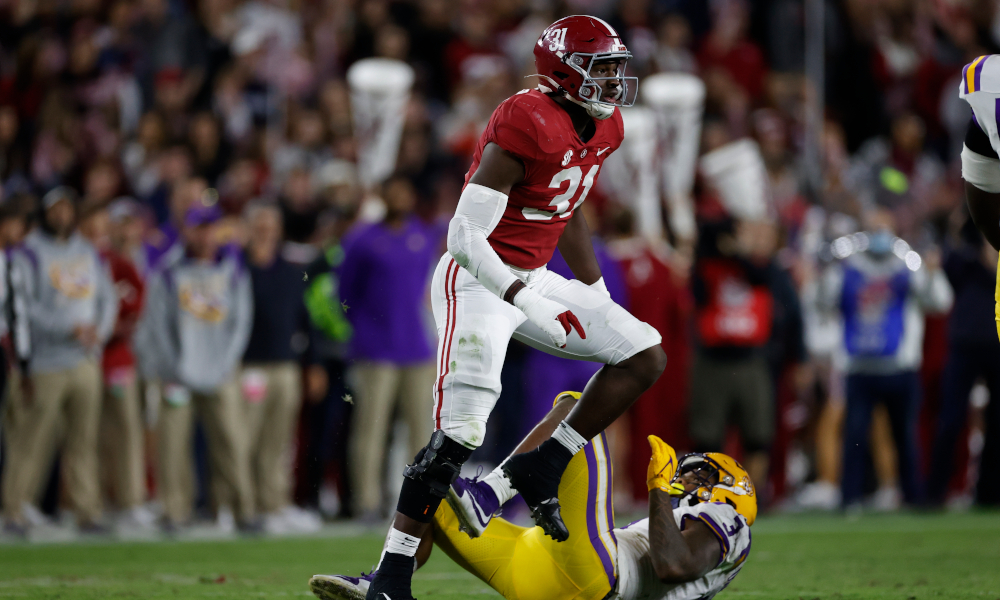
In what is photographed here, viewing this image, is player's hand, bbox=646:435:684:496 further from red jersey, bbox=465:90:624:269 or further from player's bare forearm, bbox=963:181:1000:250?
player's bare forearm, bbox=963:181:1000:250

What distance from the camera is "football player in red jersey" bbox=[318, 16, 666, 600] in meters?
4.61

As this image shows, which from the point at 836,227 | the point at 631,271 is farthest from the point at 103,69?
the point at 836,227

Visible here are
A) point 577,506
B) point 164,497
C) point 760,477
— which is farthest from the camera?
point 760,477

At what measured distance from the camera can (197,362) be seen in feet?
30.0

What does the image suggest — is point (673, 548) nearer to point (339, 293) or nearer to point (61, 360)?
point (339, 293)

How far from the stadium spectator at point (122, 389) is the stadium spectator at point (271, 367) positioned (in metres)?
0.80

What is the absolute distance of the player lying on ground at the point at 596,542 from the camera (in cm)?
471

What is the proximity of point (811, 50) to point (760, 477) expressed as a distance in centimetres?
602

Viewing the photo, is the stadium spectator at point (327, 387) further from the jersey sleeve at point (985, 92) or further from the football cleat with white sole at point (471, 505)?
the jersey sleeve at point (985, 92)

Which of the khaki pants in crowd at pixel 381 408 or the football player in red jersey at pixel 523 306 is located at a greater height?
the football player in red jersey at pixel 523 306

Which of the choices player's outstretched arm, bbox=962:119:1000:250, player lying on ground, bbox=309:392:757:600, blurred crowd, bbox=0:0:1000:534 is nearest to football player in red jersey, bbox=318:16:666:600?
player lying on ground, bbox=309:392:757:600

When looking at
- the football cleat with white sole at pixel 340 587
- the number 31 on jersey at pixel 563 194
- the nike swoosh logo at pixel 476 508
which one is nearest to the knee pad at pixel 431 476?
the nike swoosh logo at pixel 476 508

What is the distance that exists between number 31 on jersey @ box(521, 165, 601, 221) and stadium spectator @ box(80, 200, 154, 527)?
5341mm

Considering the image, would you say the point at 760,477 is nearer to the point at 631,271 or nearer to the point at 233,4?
the point at 631,271
